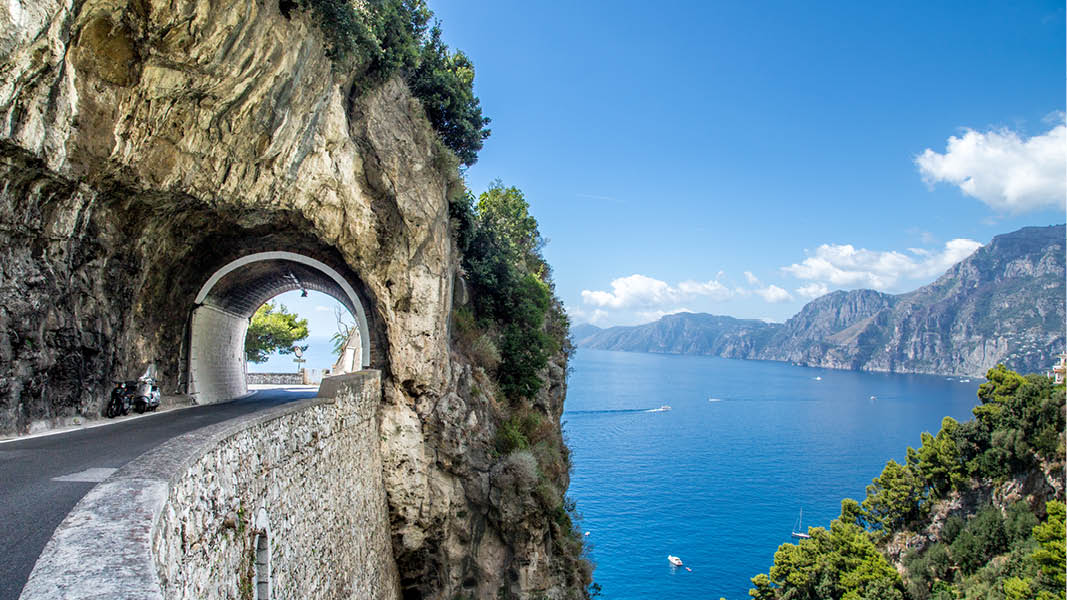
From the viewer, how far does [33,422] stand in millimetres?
9281

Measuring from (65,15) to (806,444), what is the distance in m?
78.1

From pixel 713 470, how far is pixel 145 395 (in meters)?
55.4

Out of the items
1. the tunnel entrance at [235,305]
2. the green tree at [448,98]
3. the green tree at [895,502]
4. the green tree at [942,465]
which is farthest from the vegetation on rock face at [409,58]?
the green tree at [942,465]

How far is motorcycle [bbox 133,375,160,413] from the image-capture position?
40.7 feet

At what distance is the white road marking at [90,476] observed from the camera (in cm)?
623

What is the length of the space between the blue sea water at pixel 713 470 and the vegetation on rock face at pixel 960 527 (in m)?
7.22

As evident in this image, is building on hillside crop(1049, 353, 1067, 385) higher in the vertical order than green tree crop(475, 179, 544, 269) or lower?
lower

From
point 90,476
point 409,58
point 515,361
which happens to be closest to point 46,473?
point 90,476

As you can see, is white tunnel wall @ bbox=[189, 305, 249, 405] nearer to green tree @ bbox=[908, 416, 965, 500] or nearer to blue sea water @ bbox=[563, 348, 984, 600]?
blue sea water @ bbox=[563, 348, 984, 600]

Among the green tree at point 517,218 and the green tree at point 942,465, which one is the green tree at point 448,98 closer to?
the green tree at point 517,218

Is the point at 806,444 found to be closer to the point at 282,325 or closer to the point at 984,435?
the point at 984,435

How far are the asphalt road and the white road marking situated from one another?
0.11ft

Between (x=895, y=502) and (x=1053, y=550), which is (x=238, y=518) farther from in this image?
(x=895, y=502)

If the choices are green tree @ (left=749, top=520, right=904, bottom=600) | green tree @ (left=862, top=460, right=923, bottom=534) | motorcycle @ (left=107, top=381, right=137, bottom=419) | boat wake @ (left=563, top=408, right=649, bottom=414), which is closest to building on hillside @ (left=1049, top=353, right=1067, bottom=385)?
green tree @ (left=862, top=460, right=923, bottom=534)
